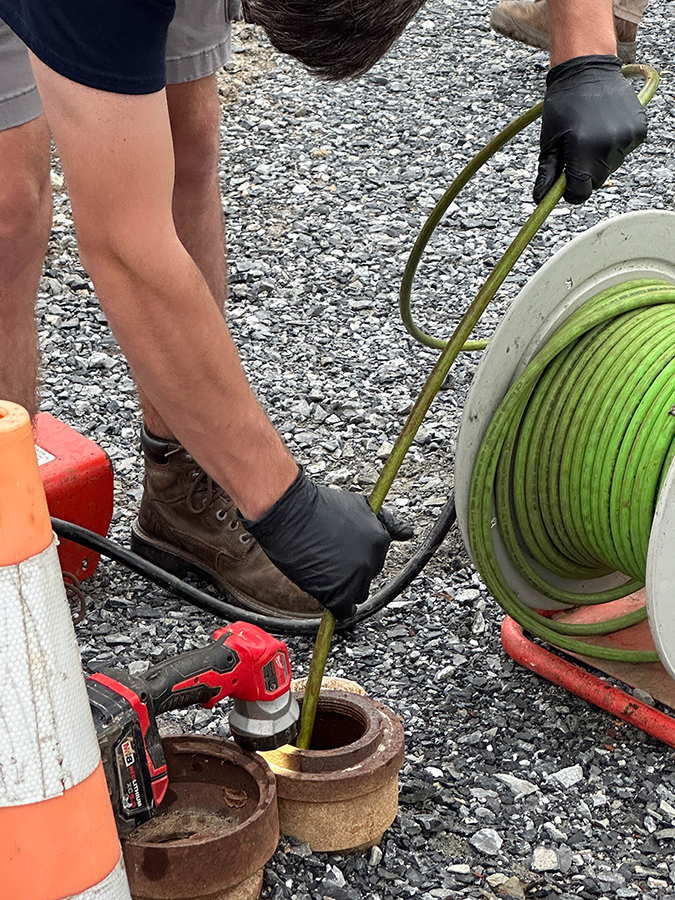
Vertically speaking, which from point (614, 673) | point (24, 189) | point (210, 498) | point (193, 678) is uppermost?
point (24, 189)

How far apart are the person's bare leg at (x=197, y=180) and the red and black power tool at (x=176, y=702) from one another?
116cm

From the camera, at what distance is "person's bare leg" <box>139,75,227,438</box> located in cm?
308

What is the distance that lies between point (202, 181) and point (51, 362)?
5.78 ft

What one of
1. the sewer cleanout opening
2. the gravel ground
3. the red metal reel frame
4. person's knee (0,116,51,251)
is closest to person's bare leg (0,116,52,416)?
person's knee (0,116,51,251)

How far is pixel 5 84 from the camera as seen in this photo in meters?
2.70

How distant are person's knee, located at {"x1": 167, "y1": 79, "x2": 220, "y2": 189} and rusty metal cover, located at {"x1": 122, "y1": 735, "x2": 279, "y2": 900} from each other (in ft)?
5.18

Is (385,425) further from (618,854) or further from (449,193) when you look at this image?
(618,854)

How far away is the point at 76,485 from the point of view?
316 centimetres

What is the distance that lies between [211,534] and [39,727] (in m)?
1.63

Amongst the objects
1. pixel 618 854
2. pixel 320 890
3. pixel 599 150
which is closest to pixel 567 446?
pixel 599 150

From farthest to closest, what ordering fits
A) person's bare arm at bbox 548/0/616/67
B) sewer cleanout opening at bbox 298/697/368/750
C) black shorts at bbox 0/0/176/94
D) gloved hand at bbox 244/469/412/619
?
person's bare arm at bbox 548/0/616/67 < sewer cleanout opening at bbox 298/697/368/750 < gloved hand at bbox 244/469/412/619 < black shorts at bbox 0/0/176/94

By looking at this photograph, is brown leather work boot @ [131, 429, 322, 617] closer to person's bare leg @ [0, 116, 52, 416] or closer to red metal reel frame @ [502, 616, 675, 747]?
person's bare leg @ [0, 116, 52, 416]

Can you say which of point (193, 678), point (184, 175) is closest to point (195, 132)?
point (184, 175)

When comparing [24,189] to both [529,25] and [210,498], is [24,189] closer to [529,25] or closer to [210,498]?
[210,498]
